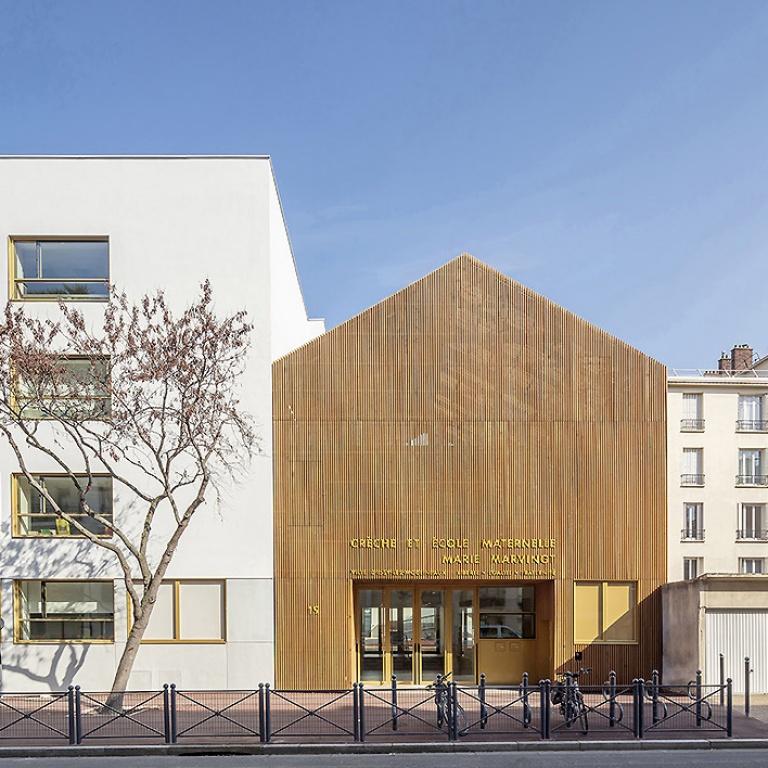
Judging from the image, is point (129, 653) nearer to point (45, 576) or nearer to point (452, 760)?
point (45, 576)

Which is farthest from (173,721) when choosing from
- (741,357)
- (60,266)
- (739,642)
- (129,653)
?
(741,357)

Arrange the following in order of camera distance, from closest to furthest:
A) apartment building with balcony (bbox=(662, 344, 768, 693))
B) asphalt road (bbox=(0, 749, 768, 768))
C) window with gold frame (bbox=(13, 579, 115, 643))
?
asphalt road (bbox=(0, 749, 768, 768)) → window with gold frame (bbox=(13, 579, 115, 643)) → apartment building with balcony (bbox=(662, 344, 768, 693))

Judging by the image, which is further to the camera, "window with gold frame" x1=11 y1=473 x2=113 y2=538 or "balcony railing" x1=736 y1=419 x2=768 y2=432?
"balcony railing" x1=736 y1=419 x2=768 y2=432

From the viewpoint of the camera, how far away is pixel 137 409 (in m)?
14.9

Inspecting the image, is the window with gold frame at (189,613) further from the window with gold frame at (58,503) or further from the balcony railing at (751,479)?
the balcony railing at (751,479)

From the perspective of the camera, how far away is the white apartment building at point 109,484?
15680 millimetres

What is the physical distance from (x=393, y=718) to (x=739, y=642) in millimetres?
8122

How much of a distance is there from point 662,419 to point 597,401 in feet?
5.20

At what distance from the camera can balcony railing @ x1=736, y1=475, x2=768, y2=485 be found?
111ft

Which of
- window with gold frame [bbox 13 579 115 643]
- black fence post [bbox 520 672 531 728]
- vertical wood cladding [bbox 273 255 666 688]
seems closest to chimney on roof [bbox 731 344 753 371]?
vertical wood cladding [bbox 273 255 666 688]

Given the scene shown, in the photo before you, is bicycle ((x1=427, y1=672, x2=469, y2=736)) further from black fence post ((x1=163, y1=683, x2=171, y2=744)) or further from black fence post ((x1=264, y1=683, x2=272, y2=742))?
black fence post ((x1=163, y1=683, x2=171, y2=744))

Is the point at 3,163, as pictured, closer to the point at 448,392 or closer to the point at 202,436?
the point at 202,436

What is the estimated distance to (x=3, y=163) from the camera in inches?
651

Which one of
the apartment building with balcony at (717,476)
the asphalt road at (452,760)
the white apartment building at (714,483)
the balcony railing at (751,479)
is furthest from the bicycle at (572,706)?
the balcony railing at (751,479)
